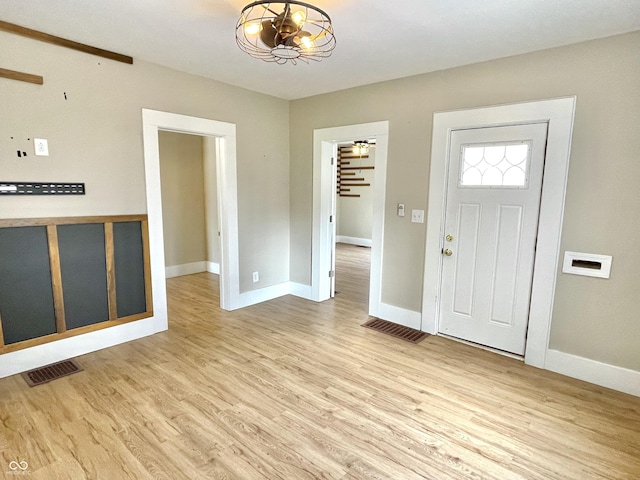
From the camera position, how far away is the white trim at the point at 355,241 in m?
8.98

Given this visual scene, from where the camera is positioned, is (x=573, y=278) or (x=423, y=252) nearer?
(x=573, y=278)

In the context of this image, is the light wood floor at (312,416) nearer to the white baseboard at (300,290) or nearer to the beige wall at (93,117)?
the white baseboard at (300,290)

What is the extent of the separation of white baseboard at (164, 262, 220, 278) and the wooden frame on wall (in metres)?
2.41

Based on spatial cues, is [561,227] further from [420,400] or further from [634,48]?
[420,400]

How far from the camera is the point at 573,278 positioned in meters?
2.68

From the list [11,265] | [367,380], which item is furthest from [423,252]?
[11,265]

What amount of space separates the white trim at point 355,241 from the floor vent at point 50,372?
7.00 m

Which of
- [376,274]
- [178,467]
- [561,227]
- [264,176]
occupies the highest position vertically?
[264,176]

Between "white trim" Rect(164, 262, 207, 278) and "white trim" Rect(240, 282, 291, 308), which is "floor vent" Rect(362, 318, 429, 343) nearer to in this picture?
"white trim" Rect(240, 282, 291, 308)

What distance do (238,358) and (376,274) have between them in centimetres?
173

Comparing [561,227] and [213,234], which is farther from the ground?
[561,227]

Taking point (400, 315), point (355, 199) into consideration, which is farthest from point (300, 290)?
point (355, 199)

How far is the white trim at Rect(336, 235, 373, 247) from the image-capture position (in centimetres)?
898

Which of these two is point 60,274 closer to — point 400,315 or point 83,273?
point 83,273
